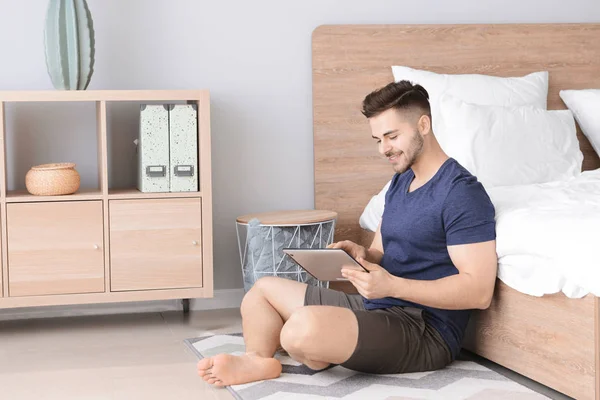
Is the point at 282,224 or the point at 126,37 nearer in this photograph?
the point at 282,224

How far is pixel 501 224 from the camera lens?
7.66 feet

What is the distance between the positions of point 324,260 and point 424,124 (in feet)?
1.54

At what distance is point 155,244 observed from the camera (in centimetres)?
309

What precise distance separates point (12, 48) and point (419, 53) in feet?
5.51

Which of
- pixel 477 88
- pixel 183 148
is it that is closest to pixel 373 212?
pixel 477 88

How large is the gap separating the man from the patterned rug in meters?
0.03

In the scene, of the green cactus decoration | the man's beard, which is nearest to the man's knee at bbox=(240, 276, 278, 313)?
the man's beard

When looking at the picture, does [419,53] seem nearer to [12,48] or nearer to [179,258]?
[179,258]

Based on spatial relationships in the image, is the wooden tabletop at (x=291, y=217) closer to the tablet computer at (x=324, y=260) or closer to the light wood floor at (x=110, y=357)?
the light wood floor at (x=110, y=357)

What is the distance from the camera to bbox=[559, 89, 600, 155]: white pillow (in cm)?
354

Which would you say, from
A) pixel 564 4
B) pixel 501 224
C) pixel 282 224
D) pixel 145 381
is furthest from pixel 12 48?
pixel 564 4

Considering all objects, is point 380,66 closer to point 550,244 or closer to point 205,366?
point 550,244

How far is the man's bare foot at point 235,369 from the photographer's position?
227 cm

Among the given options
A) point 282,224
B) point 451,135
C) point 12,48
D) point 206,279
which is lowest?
point 206,279
